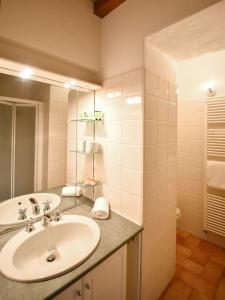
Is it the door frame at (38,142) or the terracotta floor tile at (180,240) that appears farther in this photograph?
the terracotta floor tile at (180,240)

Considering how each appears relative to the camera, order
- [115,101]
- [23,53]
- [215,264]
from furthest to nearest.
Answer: [215,264] < [115,101] < [23,53]

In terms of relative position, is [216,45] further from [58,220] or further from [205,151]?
[58,220]

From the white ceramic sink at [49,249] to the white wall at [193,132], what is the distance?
5.32 ft

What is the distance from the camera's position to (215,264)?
180cm

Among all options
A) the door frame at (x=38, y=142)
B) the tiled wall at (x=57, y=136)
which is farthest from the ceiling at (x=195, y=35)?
the door frame at (x=38, y=142)

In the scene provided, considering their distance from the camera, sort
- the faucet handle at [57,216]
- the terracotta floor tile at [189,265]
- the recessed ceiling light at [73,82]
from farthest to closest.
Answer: the terracotta floor tile at [189,265]
the recessed ceiling light at [73,82]
the faucet handle at [57,216]

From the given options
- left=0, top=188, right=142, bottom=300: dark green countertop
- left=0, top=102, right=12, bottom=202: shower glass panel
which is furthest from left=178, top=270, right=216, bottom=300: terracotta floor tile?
left=0, top=102, right=12, bottom=202: shower glass panel

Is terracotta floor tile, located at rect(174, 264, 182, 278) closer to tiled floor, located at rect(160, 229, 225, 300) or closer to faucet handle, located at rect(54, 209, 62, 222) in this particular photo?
tiled floor, located at rect(160, 229, 225, 300)

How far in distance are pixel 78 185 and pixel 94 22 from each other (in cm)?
134

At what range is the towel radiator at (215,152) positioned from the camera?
1912 millimetres

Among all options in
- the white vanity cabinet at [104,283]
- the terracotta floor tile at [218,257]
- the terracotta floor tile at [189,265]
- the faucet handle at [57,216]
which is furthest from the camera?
the terracotta floor tile at [218,257]

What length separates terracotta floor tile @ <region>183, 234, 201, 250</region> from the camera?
2082mm

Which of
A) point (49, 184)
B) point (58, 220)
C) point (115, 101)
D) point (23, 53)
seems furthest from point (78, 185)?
point (23, 53)

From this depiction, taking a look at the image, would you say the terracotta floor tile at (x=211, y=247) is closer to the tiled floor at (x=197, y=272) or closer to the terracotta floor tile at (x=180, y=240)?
the tiled floor at (x=197, y=272)
